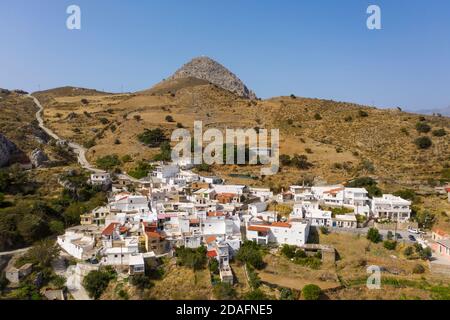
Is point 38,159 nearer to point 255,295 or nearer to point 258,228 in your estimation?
point 258,228

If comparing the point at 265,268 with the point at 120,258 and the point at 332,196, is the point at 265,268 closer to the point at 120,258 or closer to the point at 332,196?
the point at 120,258

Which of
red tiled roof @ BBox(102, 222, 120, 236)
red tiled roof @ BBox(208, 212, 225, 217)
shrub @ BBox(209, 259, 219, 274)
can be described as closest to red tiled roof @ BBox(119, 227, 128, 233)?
red tiled roof @ BBox(102, 222, 120, 236)

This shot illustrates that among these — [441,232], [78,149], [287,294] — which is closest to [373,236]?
[441,232]

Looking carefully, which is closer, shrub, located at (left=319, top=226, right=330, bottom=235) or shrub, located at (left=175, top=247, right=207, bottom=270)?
shrub, located at (left=175, top=247, right=207, bottom=270)

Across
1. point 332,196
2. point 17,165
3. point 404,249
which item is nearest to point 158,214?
point 332,196

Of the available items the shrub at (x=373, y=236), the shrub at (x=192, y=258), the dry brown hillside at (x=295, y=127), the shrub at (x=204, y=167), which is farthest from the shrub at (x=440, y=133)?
the shrub at (x=192, y=258)

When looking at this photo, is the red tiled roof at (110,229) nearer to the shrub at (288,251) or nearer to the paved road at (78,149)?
the shrub at (288,251)

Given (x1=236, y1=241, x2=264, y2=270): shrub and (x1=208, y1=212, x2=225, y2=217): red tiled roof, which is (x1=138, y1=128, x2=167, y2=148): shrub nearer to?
(x1=208, y1=212, x2=225, y2=217): red tiled roof
